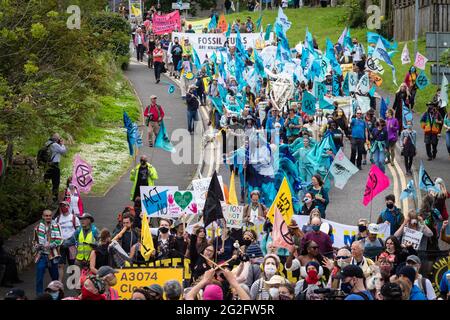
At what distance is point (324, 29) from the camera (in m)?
Answer: 58.4

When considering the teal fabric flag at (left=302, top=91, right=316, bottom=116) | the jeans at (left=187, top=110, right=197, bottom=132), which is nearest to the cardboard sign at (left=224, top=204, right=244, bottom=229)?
the teal fabric flag at (left=302, top=91, right=316, bottom=116)

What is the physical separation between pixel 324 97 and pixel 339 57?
944 centimetres

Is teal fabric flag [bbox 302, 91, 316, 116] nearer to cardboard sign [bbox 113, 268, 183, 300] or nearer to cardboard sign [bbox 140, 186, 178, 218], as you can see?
cardboard sign [bbox 140, 186, 178, 218]

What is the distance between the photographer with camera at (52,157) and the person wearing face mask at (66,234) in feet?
19.0

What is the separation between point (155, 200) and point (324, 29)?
3687 cm

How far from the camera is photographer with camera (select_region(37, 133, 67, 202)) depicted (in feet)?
89.1

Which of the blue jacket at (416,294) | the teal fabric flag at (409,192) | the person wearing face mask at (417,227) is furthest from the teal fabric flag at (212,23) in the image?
the blue jacket at (416,294)

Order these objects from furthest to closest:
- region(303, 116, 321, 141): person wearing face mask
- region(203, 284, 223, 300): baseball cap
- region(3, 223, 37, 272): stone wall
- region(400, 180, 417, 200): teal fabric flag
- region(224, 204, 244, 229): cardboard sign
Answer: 1. region(303, 116, 321, 141): person wearing face mask
2. region(400, 180, 417, 200): teal fabric flag
3. region(3, 223, 37, 272): stone wall
4. region(224, 204, 244, 229): cardboard sign
5. region(203, 284, 223, 300): baseball cap

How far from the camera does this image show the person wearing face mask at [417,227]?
1975 centimetres

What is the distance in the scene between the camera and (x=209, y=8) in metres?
73.9

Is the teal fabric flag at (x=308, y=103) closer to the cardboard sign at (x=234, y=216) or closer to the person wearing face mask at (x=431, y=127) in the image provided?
the person wearing face mask at (x=431, y=127)

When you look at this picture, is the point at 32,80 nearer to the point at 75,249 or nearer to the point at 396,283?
the point at 75,249

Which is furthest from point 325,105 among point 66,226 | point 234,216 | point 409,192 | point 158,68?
point 158,68

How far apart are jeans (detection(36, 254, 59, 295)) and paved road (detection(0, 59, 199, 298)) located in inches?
7.4
